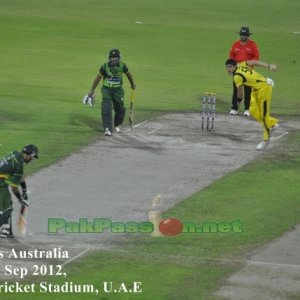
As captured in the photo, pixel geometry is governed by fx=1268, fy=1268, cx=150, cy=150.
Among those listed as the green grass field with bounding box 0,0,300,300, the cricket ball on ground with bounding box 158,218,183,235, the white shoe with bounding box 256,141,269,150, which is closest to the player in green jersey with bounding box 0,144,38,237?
the green grass field with bounding box 0,0,300,300

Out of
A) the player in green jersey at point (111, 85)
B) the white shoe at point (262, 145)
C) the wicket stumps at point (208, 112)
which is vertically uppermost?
the player in green jersey at point (111, 85)

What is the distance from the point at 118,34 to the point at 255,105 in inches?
899

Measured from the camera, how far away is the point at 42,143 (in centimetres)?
3300

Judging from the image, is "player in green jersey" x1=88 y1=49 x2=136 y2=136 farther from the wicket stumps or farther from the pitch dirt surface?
the wicket stumps

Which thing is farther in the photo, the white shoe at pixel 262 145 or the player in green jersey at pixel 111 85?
the player in green jersey at pixel 111 85

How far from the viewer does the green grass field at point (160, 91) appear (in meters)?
23.1

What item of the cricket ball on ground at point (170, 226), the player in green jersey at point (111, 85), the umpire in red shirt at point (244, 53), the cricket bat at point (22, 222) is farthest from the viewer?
the umpire in red shirt at point (244, 53)

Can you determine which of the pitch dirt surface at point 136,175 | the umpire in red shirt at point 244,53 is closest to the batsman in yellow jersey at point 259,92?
the pitch dirt surface at point 136,175

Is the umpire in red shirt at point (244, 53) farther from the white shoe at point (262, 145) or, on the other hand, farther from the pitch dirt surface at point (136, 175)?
the white shoe at point (262, 145)

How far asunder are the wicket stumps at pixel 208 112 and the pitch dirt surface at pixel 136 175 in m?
0.24

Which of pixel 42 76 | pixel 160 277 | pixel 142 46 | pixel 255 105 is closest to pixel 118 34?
pixel 142 46

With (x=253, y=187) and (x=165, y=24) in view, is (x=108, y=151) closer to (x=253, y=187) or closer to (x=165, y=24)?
(x=253, y=187)

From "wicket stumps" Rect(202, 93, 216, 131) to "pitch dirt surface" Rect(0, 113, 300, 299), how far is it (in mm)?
237

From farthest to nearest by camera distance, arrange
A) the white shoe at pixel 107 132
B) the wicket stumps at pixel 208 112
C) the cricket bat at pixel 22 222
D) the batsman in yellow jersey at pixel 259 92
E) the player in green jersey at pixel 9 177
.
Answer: the wicket stumps at pixel 208 112, the white shoe at pixel 107 132, the batsman in yellow jersey at pixel 259 92, the cricket bat at pixel 22 222, the player in green jersey at pixel 9 177
